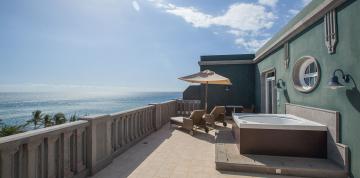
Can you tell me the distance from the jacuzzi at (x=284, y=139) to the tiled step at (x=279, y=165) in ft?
0.44

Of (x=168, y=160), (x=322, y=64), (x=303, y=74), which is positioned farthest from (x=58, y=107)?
(x=322, y=64)

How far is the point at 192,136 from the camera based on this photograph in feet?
20.8

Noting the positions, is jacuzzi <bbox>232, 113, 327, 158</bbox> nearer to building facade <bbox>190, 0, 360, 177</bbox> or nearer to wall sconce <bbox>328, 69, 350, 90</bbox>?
building facade <bbox>190, 0, 360, 177</bbox>

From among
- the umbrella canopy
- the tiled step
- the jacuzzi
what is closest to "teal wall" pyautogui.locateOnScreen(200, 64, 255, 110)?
the umbrella canopy

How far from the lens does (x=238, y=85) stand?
1077 centimetres

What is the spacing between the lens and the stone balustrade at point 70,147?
7.13 ft

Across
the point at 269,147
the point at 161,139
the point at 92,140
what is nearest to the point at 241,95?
the point at 161,139

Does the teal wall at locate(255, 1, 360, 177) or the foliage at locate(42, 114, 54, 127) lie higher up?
the teal wall at locate(255, 1, 360, 177)

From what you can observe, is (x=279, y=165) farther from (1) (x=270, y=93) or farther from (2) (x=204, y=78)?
(1) (x=270, y=93)

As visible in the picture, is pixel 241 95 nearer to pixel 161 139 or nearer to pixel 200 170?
pixel 161 139

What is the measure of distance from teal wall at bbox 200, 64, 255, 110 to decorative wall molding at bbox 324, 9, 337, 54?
6820 millimetres

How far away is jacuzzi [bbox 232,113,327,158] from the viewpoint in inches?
153

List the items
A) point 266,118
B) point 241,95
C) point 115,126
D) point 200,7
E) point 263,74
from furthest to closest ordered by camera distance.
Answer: point 241,95, point 263,74, point 200,7, point 266,118, point 115,126

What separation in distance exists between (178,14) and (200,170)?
24.0 feet
